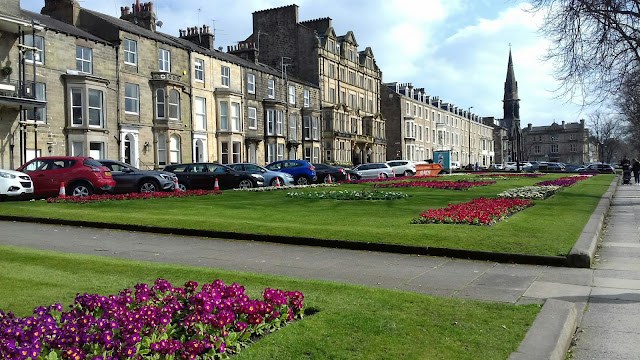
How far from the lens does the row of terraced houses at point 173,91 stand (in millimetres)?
29188

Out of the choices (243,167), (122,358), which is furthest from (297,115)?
(122,358)

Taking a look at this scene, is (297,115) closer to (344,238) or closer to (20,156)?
(20,156)

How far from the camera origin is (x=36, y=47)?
29172mm

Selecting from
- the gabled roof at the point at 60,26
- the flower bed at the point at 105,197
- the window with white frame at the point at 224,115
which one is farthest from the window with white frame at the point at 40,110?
the window with white frame at the point at 224,115

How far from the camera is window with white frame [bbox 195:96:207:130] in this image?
1641 inches

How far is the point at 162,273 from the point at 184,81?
34.8 metres

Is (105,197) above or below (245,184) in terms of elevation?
below

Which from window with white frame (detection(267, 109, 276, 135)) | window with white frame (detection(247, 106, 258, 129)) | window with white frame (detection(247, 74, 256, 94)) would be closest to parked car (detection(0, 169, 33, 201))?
window with white frame (detection(247, 106, 258, 129))

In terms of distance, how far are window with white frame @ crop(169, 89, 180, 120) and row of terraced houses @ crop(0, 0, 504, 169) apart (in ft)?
0.29

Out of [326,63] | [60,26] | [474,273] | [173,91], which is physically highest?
[326,63]

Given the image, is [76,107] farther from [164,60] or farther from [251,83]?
[251,83]

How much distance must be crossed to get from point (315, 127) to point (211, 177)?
1291 inches

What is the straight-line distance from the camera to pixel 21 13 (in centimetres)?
3031

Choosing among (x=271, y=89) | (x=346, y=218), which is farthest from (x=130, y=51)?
(x=346, y=218)
